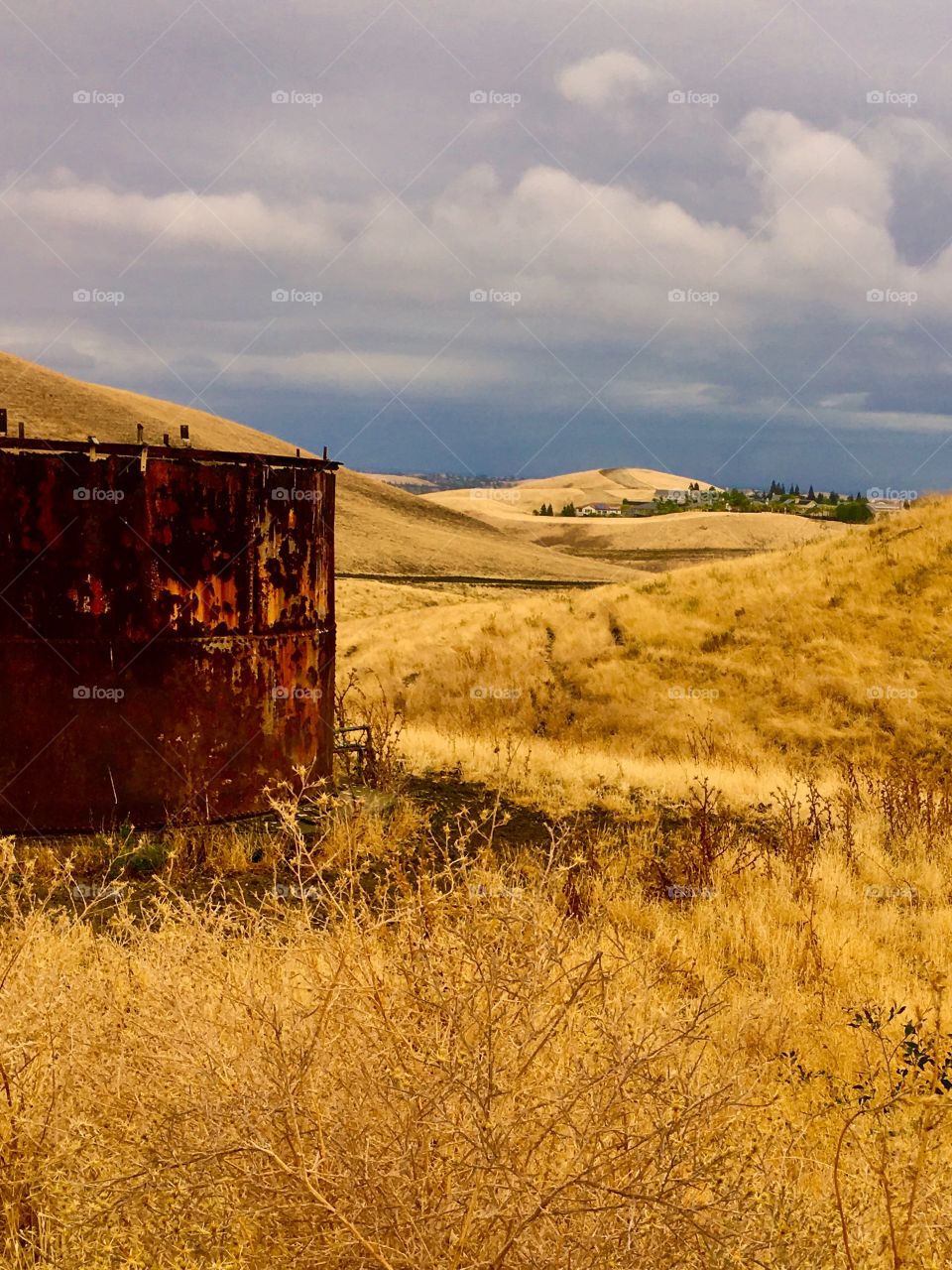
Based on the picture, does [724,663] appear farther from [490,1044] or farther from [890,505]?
[890,505]

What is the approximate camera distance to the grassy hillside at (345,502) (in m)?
71.5

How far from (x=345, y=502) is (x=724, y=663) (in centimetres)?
7448

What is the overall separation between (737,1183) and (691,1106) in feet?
1.03

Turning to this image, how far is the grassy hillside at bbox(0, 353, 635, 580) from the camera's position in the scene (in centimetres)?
7150

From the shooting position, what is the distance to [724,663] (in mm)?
18484

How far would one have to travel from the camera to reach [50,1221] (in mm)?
3029

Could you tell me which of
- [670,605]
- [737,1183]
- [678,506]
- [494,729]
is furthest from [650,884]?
[678,506]

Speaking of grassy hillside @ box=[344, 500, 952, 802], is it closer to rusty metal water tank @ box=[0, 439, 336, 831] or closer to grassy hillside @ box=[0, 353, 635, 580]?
rusty metal water tank @ box=[0, 439, 336, 831]

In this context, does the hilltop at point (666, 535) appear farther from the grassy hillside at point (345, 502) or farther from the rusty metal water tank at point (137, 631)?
the rusty metal water tank at point (137, 631)

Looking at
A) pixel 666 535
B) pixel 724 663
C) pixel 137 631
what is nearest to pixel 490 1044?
pixel 137 631

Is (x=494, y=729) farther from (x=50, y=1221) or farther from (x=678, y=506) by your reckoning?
(x=678, y=506)

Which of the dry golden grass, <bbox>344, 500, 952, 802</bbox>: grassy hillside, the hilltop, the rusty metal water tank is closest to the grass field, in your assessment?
the dry golden grass

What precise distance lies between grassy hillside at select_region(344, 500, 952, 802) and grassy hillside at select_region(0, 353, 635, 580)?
44892 mm

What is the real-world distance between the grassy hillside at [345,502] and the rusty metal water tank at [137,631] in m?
57.4
